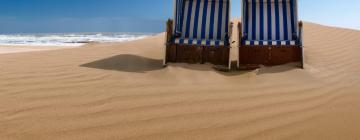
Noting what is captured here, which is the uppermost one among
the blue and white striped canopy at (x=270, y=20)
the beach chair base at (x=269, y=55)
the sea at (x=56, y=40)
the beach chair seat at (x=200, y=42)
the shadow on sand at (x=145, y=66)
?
the sea at (x=56, y=40)

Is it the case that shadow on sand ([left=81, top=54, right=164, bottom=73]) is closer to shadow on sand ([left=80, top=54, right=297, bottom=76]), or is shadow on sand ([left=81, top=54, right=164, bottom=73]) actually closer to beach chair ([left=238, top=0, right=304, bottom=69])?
shadow on sand ([left=80, top=54, right=297, bottom=76])

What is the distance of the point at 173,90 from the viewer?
324 cm

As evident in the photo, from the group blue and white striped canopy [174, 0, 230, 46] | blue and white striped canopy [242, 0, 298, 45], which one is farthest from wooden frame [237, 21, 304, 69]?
blue and white striped canopy [174, 0, 230, 46]

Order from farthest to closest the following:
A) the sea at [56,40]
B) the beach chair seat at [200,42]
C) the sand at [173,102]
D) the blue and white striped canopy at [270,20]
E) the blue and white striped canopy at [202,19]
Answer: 1. the sea at [56,40]
2. the blue and white striped canopy at [202,19]
3. the blue and white striped canopy at [270,20]
4. the beach chair seat at [200,42]
5. the sand at [173,102]

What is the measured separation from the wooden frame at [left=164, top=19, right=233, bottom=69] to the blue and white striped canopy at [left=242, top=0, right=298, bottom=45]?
18.9 inches

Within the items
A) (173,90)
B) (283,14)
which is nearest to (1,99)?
(173,90)

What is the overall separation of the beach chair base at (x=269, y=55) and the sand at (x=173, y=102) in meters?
0.25

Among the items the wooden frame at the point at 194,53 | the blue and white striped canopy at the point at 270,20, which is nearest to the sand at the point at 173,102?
the wooden frame at the point at 194,53

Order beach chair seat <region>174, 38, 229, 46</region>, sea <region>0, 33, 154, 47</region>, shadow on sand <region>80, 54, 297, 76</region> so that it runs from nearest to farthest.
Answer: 1. shadow on sand <region>80, 54, 297, 76</region>
2. beach chair seat <region>174, 38, 229, 46</region>
3. sea <region>0, 33, 154, 47</region>

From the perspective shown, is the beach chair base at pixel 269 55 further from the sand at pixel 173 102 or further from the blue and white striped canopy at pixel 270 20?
the sand at pixel 173 102

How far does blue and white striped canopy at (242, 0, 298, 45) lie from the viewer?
5.29 meters

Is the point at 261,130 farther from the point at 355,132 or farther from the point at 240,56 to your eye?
the point at 240,56

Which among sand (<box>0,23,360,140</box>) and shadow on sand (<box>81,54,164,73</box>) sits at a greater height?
shadow on sand (<box>81,54,164,73</box>)

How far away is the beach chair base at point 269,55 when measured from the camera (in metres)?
5.04
